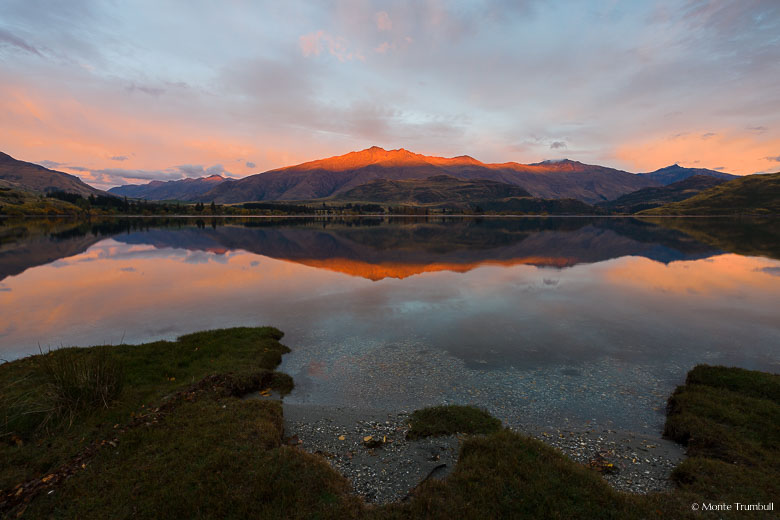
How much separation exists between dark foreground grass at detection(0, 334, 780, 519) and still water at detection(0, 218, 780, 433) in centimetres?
272

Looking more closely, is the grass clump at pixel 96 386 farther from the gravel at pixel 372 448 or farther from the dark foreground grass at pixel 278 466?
the gravel at pixel 372 448

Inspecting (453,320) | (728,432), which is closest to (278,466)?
(728,432)

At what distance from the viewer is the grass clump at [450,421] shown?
46.6 ft

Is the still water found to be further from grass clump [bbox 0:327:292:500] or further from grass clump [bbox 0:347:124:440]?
grass clump [bbox 0:347:124:440]

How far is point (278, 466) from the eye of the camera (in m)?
11.1

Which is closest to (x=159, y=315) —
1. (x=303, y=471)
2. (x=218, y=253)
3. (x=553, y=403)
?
(x=303, y=471)

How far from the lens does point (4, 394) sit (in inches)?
598

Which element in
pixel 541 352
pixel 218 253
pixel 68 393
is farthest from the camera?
pixel 218 253

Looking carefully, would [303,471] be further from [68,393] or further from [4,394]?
[4,394]

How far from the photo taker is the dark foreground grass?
31.5ft

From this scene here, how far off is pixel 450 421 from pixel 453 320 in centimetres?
1569

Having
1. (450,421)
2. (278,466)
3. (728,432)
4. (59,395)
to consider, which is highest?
(59,395)

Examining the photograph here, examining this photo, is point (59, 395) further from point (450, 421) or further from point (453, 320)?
point (453, 320)

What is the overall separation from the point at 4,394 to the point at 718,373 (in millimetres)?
33807
